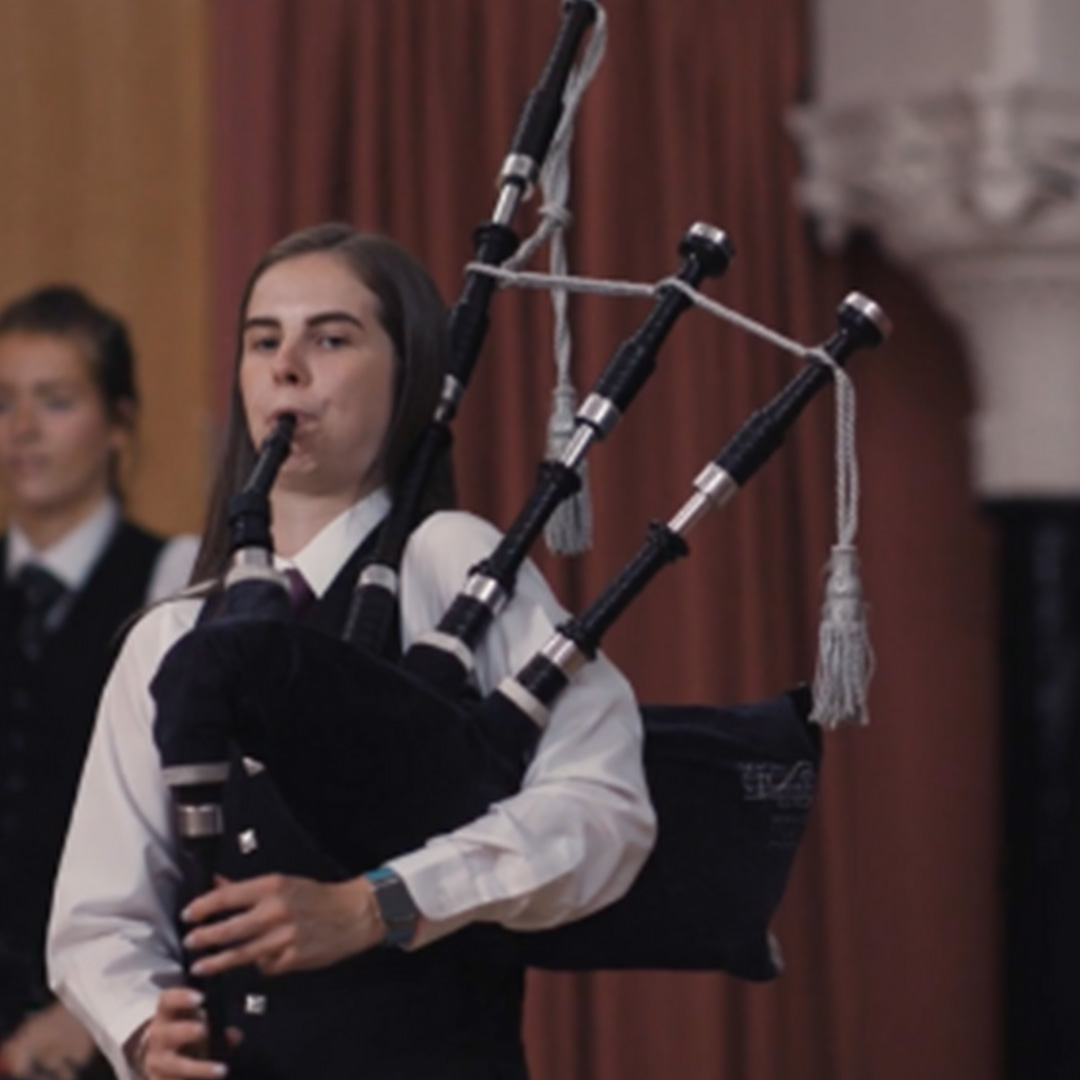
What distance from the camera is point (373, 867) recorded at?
139 cm

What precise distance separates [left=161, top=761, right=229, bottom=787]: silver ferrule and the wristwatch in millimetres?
95

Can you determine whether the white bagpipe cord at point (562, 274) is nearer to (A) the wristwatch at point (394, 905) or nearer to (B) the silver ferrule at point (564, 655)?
(B) the silver ferrule at point (564, 655)

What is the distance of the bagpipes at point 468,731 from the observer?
1321mm

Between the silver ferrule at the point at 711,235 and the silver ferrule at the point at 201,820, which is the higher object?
the silver ferrule at the point at 711,235

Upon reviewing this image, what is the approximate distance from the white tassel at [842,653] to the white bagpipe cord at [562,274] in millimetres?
168

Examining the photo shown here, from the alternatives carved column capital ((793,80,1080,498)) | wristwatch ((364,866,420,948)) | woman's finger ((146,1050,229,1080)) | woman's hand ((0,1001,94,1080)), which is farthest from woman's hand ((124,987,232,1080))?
carved column capital ((793,80,1080,498))

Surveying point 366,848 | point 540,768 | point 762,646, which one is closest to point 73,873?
point 366,848

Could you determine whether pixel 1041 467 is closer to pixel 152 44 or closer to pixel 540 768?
pixel 152 44

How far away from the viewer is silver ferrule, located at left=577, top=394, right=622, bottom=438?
146cm

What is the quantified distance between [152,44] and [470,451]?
0.57 m

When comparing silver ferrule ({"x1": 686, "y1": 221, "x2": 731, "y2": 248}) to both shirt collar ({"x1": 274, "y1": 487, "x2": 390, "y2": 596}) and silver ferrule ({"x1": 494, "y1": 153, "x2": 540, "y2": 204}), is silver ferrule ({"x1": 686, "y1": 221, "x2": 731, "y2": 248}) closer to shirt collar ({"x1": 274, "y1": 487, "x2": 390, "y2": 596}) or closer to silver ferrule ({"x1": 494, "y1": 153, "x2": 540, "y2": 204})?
silver ferrule ({"x1": 494, "y1": 153, "x2": 540, "y2": 204})

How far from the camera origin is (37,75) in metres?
2.78

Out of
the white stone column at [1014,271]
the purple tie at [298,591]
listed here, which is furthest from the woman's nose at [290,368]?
the white stone column at [1014,271]

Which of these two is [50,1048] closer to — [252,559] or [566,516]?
[566,516]
